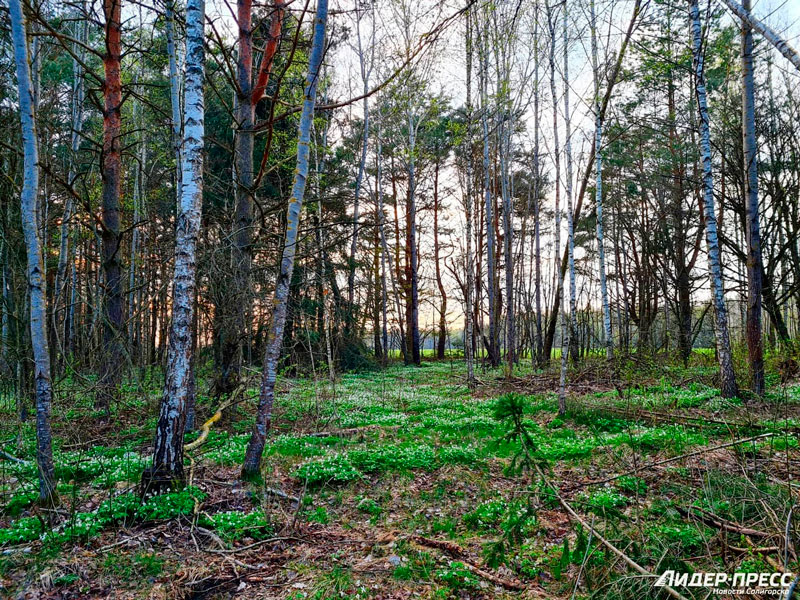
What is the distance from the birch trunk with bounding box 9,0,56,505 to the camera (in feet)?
12.4

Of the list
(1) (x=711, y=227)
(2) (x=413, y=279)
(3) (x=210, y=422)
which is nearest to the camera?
(3) (x=210, y=422)

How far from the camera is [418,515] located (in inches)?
175

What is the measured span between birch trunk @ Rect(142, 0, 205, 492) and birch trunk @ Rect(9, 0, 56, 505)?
0.89m

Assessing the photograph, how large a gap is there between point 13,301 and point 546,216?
26.9 m

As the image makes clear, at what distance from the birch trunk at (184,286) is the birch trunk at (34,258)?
885mm

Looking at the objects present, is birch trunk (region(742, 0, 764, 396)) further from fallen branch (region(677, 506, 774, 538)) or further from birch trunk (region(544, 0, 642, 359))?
fallen branch (region(677, 506, 774, 538))

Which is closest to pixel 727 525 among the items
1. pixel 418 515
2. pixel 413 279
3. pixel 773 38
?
pixel 418 515

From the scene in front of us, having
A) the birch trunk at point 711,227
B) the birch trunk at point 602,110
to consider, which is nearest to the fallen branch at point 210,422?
the birch trunk at point 602,110

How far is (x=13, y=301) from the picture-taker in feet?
24.4

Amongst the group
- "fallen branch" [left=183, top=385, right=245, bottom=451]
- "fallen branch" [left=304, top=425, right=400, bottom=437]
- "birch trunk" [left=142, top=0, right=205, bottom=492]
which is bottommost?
"fallen branch" [left=304, top=425, right=400, bottom=437]

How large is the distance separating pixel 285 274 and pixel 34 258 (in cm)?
231

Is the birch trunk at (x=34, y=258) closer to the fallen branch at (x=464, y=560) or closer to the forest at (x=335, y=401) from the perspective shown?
the forest at (x=335, y=401)

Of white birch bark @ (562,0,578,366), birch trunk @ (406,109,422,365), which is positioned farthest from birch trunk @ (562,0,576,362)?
birch trunk @ (406,109,422,365)

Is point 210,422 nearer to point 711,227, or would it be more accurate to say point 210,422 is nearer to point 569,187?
point 569,187
